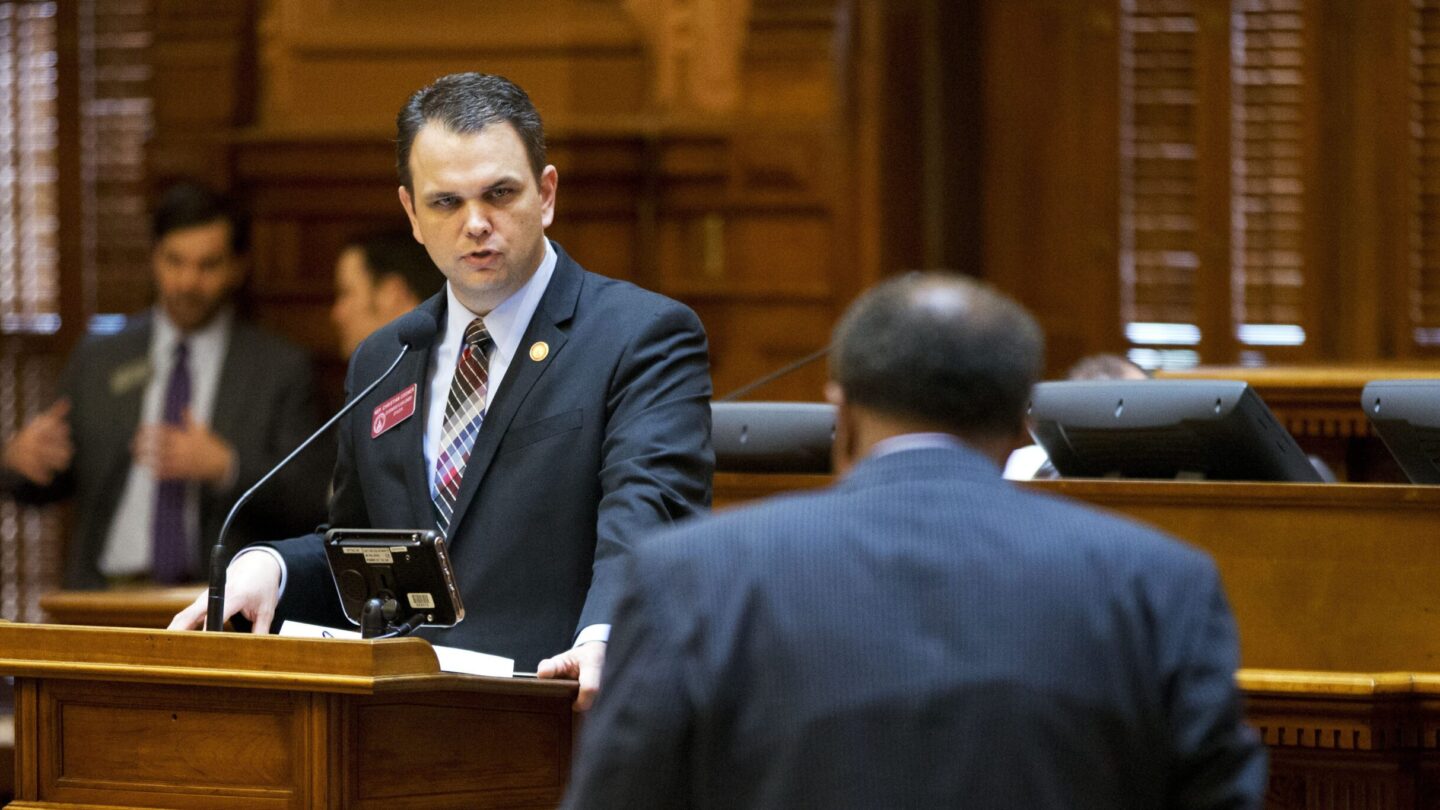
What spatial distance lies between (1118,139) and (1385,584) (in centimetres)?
324

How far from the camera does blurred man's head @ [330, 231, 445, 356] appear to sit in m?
4.72

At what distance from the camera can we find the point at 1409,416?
8.68ft

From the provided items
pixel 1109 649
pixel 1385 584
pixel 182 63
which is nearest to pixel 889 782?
pixel 1109 649

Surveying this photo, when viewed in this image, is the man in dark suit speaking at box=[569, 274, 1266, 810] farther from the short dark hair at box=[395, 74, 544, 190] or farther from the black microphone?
the short dark hair at box=[395, 74, 544, 190]

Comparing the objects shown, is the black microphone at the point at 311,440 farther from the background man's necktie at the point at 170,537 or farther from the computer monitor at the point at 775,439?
the background man's necktie at the point at 170,537

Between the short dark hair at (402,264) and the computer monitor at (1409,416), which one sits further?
the short dark hair at (402,264)

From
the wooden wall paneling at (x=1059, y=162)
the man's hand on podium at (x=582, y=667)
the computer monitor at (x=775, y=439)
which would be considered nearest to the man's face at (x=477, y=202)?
the man's hand on podium at (x=582, y=667)

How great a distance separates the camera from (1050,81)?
5797 millimetres

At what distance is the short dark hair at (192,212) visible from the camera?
491 centimetres

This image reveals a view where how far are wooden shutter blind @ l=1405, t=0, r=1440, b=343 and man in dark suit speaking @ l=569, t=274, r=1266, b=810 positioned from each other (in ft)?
14.9

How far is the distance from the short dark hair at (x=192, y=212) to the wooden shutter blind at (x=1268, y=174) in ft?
9.56

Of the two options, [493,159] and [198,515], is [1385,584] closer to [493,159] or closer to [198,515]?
[493,159]

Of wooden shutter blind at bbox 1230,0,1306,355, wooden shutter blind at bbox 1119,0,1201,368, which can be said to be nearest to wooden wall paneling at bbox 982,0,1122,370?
wooden shutter blind at bbox 1119,0,1201,368

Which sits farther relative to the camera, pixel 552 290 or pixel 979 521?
pixel 552 290
